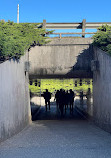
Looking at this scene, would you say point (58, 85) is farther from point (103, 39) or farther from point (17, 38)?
point (17, 38)

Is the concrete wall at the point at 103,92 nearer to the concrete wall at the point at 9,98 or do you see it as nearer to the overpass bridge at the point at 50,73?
the overpass bridge at the point at 50,73

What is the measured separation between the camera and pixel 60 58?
53.7ft

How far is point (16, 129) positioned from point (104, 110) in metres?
4.20

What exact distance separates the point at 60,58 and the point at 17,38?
4.19m

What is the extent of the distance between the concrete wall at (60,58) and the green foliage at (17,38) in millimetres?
682

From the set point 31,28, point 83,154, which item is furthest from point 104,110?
point 31,28

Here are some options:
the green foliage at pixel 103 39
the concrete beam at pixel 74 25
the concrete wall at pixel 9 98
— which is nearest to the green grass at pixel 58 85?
the concrete beam at pixel 74 25

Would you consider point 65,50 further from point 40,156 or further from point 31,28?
point 40,156

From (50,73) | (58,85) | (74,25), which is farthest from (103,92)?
(58,85)

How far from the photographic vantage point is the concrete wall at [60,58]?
1628 cm

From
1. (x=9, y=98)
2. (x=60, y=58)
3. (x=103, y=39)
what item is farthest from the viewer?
(x=60, y=58)

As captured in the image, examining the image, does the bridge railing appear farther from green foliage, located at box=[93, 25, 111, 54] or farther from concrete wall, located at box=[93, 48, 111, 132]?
concrete wall, located at box=[93, 48, 111, 132]

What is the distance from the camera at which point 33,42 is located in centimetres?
1623

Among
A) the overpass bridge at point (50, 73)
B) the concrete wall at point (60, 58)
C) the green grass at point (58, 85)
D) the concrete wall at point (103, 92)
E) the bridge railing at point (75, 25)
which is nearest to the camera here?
the overpass bridge at point (50, 73)
